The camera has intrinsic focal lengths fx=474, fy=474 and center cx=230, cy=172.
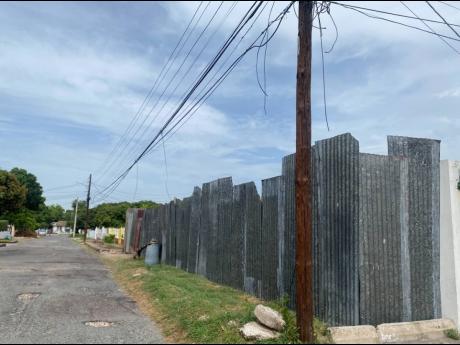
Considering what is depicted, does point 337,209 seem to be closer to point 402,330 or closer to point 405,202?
point 405,202

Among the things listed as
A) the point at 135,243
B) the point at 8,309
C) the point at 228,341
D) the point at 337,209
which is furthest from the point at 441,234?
the point at 135,243

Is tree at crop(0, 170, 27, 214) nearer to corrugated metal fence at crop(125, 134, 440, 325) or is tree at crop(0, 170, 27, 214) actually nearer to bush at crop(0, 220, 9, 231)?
bush at crop(0, 220, 9, 231)

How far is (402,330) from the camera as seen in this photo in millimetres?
7164

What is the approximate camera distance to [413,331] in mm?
7227

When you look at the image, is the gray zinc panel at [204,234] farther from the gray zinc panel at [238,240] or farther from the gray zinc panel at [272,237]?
the gray zinc panel at [272,237]

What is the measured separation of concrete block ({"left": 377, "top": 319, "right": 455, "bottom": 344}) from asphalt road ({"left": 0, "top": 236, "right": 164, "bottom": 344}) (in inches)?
138

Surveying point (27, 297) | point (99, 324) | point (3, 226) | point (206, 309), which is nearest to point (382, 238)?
point (206, 309)

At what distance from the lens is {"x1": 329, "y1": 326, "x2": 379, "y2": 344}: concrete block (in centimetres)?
679

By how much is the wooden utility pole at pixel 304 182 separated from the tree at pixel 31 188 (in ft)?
224

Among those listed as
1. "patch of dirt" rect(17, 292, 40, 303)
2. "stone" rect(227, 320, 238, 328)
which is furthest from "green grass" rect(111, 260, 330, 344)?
"patch of dirt" rect(17, 292, 40, 303)

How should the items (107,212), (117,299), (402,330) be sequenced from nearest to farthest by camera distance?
(402,330) < (117,299) < (107,212)

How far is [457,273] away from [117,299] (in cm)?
771

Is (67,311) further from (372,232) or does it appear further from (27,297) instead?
(372,232)

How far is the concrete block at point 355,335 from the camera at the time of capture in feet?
22.3
